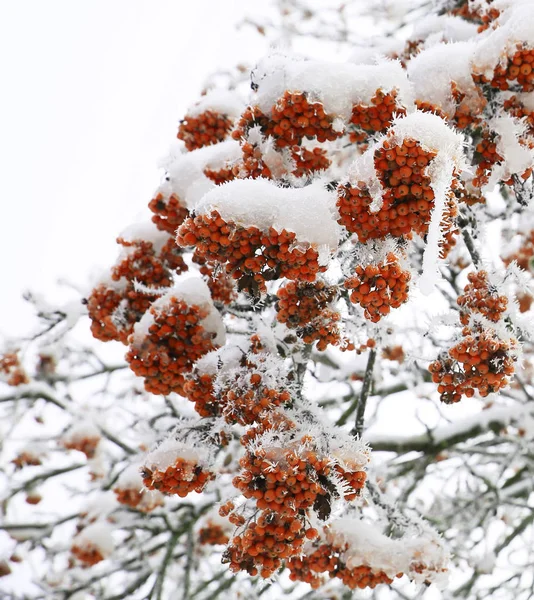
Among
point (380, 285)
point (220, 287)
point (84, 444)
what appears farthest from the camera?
point (84, 444)

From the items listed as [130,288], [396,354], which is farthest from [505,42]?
[396,354]

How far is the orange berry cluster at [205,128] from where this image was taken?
265cm

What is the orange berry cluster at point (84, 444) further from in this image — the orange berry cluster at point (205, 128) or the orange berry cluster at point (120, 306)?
the orange berry cluster at point (205, 128)

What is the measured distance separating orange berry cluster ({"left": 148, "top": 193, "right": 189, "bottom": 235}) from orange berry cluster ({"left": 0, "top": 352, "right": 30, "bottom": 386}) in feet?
9.05

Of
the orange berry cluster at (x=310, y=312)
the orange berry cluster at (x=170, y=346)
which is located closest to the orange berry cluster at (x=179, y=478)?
the orange berry cluster at (x=170, y=346)

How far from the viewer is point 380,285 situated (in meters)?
1.55

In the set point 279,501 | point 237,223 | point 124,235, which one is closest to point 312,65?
point 237,223

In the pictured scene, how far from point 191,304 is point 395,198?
978mm

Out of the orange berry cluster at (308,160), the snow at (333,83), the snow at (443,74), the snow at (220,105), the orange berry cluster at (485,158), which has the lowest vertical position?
the orange berry cluster at (308,160)

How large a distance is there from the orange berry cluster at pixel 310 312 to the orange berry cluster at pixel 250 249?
0.26 m

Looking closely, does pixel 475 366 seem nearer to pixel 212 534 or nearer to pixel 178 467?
pixel 178 467

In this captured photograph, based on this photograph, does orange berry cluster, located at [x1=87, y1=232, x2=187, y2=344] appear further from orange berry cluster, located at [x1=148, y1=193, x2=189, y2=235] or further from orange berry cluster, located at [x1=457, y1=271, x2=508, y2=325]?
orange berry cluster, located at [x1=457, y1=271, x2=508, y2=325]

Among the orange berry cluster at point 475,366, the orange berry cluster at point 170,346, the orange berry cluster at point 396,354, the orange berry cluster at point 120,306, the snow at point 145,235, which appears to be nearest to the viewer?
the orange berry cluster at point 475,366

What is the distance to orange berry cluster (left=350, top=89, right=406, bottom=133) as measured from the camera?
184 cm
